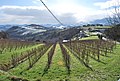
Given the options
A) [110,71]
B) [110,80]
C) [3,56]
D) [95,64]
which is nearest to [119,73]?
[110,71]

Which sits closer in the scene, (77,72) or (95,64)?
(77,72)

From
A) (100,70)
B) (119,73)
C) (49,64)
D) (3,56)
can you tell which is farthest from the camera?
(3,56)

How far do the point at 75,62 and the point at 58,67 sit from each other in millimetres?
4244

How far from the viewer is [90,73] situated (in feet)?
95.8

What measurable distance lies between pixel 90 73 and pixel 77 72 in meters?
1.80

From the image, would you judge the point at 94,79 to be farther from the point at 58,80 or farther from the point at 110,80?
the point at 58,80

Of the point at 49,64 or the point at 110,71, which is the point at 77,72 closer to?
the point at 110,71

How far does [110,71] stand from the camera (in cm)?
3009

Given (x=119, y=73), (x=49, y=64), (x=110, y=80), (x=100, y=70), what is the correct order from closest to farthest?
(x=110, y=80), (x=119, y=73), (x=100, y=70), (x=49, y=64)

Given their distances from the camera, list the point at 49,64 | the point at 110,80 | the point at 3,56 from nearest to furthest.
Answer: the point at 110,80
the point at 49,64
the point at 3,56

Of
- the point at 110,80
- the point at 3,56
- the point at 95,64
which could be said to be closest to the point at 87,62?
the point at 95,64

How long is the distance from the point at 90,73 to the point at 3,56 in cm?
2408

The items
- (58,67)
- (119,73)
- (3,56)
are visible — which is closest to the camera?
(119,73)

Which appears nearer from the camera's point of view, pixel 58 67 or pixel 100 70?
pixel 100 70
